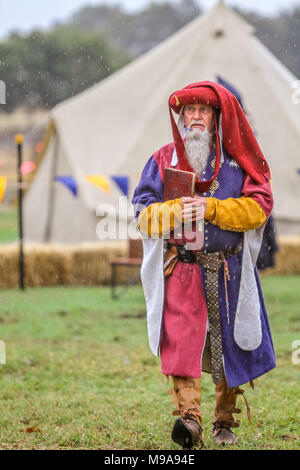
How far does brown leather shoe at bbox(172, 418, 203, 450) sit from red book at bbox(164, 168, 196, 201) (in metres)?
1.06

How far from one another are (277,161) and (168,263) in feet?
23.0

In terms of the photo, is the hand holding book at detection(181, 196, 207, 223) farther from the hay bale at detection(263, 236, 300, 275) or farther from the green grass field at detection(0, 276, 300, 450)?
the hay bale at detection(263, 236, 300, 275)

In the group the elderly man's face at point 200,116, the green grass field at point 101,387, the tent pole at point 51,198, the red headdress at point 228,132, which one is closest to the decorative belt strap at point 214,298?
the red headdress at point 228,132

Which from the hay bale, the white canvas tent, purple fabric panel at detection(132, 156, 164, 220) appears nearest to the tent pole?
the white canvas tent

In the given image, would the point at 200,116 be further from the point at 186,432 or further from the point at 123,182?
the point at 123,182

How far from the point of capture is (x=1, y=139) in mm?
47062

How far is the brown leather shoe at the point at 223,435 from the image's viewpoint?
3496 mm

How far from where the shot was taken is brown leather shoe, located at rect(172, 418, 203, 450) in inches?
127

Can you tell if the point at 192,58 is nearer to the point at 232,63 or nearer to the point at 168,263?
the point at 232,63

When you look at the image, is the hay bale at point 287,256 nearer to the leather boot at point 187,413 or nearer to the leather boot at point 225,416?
the leather boot at point 225,416

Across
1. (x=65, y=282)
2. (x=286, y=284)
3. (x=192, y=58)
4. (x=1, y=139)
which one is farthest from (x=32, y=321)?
(x=1, y=139)

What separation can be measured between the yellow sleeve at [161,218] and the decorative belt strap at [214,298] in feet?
0.68

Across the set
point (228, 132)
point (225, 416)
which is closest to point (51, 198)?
point (225, 416)

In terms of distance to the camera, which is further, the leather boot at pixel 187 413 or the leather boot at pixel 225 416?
the leather boot at pixel 225 416
